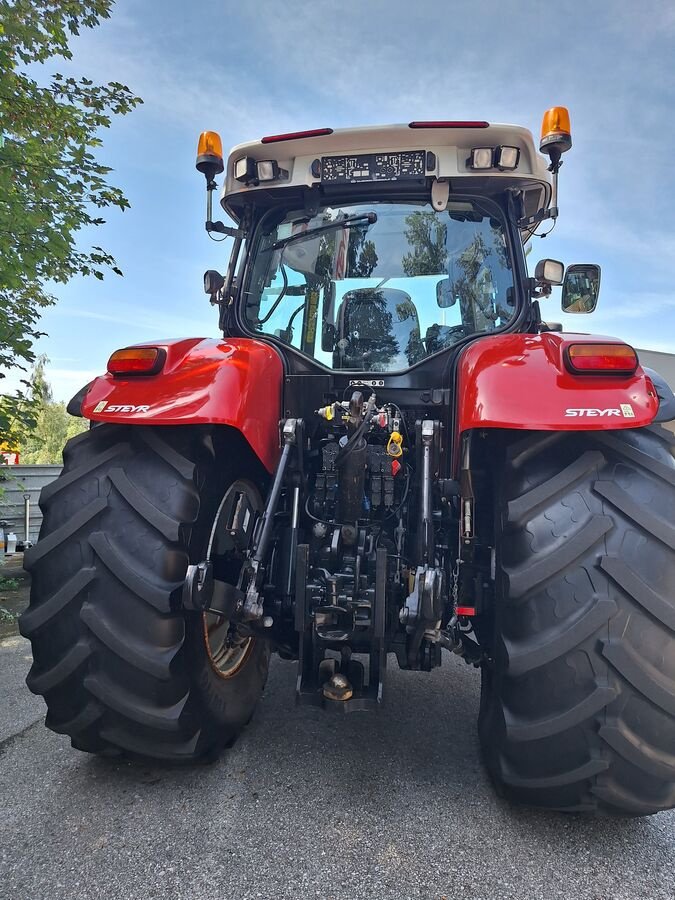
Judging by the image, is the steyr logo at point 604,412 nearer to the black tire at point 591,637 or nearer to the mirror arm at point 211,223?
the black tire at point 591,637

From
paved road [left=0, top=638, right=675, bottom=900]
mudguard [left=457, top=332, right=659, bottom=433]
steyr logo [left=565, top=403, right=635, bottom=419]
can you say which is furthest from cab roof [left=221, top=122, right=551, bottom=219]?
paved road [left=0, top=638, right=675, bottom=900]

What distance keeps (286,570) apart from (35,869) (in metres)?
1.11

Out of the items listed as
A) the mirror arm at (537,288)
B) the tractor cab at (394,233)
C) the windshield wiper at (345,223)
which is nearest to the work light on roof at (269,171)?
the tractor cab at (394,233)

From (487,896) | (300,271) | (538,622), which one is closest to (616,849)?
(487,896)

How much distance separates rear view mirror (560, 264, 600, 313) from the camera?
119 inches

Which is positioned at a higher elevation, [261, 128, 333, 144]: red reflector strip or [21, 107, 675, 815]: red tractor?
[261, 128, 333, 144]: red reflector strip

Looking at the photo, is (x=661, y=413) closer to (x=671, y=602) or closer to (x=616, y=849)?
(x=671, y=602)

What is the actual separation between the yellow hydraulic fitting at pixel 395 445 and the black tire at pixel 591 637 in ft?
1.65

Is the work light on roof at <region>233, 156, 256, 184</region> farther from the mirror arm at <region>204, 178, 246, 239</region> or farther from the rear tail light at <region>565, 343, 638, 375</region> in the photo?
the rear tail light at <region>565, 343, 638, 375</region>

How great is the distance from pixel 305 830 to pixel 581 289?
8.86 feet

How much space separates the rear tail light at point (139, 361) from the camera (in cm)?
206

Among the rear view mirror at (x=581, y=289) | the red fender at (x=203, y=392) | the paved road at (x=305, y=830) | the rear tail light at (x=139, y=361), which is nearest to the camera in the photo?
the paved road at (x=305, y=830)

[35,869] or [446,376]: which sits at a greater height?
[446,376]

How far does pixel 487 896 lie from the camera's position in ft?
5.10
